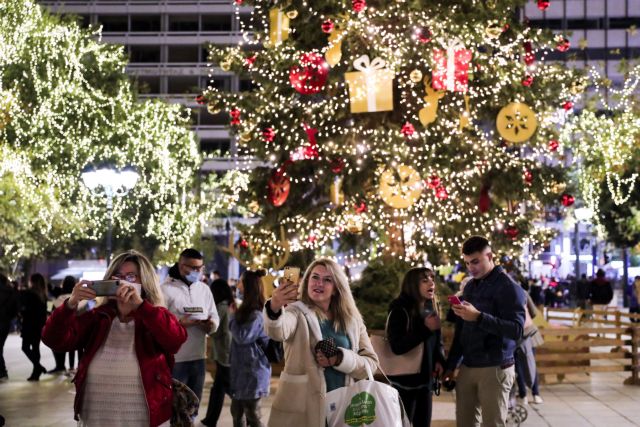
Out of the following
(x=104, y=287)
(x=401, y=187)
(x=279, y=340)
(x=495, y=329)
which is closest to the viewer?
(x=104, y=287)

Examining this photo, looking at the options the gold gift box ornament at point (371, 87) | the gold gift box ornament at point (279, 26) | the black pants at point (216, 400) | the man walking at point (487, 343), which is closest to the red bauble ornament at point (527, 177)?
the gold gift box ornament at point (371, 87)

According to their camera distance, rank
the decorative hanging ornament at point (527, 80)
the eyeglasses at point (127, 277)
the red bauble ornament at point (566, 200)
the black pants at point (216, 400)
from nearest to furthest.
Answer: the eyeglasses at point (127, 277) → the black pants at point (216, 400) → the decorative hanging ornament at point (527, 80) → the red bauble ornament at point (566, 200)

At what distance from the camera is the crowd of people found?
590 cm

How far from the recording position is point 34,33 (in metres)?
39.7

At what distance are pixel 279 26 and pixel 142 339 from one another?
542 inches

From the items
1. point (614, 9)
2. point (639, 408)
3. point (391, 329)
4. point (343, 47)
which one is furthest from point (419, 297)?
point (614, 9)

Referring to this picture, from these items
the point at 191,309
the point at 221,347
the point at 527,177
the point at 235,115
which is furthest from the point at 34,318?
the point at 191,309

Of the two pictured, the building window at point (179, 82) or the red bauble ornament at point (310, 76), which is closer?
the red bauble ornament at point (310, 76)

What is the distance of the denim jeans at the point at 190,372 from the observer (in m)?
9.80

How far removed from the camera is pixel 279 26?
19094mm

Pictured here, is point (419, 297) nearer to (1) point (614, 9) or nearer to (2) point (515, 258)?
(2) point (515, 258)

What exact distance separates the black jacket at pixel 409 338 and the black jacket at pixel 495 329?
1.76 ft

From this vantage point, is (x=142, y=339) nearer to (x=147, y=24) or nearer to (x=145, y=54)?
(x=145, y=54)

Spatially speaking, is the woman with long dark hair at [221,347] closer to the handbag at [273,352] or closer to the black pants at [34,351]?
the handbag at [273,352]
